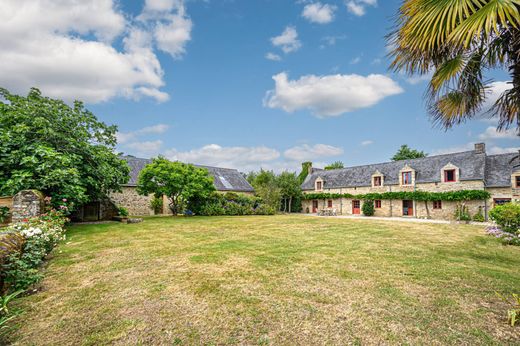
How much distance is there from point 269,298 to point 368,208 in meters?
23.7

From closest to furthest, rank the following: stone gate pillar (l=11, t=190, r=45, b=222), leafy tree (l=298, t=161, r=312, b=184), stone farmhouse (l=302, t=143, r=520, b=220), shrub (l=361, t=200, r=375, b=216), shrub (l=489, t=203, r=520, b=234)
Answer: stone gate pillar (l=11, t=190, r=45, b=222) < shrub (l=489, t=203, r=520, b=234) < stone farmhouse (l=302, t=143, r=520, b=220) < shrub (l=361, t=200, r=375, b=216) < leafy tree (l=298, t=161, r=312, b=184)

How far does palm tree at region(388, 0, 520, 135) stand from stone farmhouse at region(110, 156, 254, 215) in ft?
57.6

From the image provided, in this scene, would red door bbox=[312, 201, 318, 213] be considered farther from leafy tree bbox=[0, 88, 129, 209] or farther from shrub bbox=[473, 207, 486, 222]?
leafy tree bbox=[0, 88, 129, 209]

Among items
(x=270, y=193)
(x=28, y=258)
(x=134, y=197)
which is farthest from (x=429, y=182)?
(x=134, y=197)

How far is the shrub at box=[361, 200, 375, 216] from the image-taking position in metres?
24.4

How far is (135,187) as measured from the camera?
21.7m

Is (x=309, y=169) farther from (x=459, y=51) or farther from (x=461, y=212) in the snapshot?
(x=459, y=51)

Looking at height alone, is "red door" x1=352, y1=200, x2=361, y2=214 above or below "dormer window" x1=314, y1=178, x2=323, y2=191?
below

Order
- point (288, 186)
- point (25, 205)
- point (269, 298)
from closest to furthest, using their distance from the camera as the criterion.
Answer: point (269, 298) → point (25, 205) → point (288, 186)

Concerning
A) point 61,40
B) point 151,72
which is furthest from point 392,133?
point 61,40

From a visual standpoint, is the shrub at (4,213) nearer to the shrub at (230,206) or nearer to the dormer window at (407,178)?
the shrub at (230,206)

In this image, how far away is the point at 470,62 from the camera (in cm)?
304

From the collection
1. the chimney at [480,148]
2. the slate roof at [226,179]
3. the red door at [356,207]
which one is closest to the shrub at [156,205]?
the slate roof at [226,179]

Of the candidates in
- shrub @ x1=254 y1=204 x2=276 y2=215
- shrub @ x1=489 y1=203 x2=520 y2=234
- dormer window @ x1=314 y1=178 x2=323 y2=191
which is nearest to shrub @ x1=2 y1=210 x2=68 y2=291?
shrub @ x1=489 y1=203 x2=520 y2=234
